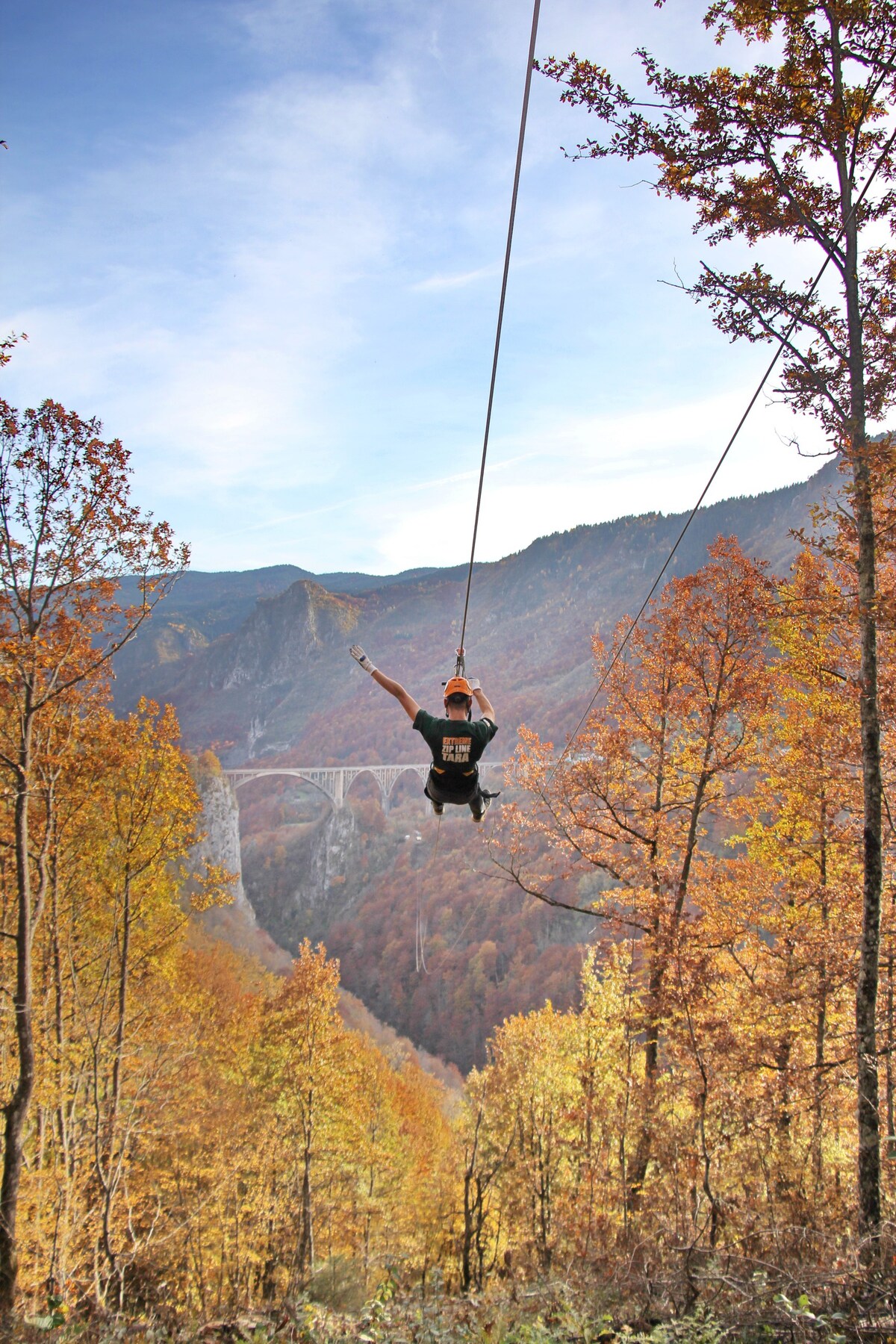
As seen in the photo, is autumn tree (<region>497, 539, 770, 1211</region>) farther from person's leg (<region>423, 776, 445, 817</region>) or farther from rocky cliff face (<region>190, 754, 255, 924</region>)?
rocky cliff face (<region>190, 754, 255, 924</region>)

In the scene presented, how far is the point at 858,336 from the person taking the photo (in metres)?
6.65

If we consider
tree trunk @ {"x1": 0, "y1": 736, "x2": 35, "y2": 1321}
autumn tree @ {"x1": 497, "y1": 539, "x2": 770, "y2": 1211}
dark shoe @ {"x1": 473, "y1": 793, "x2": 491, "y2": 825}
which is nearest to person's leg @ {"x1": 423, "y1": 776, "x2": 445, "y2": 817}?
dark shoe @ {"x1": 473, "y1": 793, "x2": 491, "y2": 825}

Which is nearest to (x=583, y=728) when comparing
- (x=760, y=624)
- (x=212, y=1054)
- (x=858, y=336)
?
(x=760, y=624)

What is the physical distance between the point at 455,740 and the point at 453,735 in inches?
2.1

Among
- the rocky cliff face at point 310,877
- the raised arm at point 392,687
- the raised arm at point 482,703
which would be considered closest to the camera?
the raised arm at point 392,687

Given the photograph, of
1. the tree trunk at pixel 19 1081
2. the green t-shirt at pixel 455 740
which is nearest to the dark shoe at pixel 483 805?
the green t-shirt at pixel 455 740

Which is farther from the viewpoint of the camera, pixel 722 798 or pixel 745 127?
pixel 722 798

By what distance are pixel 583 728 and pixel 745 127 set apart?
7.76 m

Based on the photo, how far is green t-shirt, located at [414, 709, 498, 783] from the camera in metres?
6.68

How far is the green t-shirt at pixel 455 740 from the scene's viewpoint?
6.68 m

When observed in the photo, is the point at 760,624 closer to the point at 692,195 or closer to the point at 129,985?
the point at 692,195

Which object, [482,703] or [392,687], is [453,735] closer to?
[482,703]

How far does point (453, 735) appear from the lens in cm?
671

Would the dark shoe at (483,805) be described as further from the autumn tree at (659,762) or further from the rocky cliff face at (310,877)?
the rocky cliff face at (310,877)
